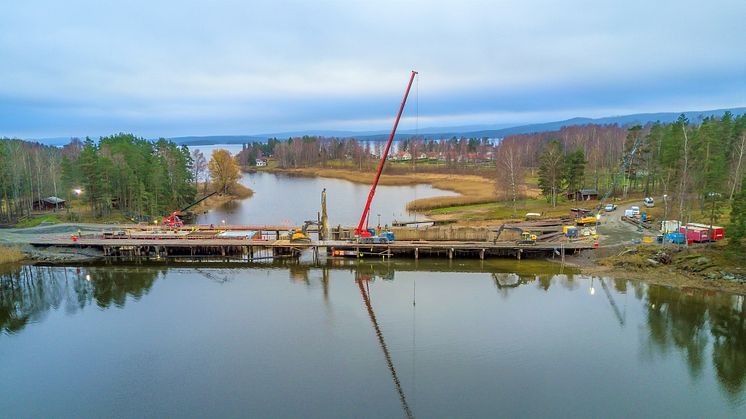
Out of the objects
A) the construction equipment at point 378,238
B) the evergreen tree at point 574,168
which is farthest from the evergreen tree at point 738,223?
the evergreen tree at point 574,168

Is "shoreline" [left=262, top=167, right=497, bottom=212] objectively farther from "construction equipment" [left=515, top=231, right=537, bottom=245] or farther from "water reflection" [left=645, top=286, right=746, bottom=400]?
"water reflection" [left=645, top=286, right=746, bottom=400]

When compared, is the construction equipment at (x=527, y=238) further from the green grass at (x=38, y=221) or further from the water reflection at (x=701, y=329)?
the green grass at (x=38, y=221)

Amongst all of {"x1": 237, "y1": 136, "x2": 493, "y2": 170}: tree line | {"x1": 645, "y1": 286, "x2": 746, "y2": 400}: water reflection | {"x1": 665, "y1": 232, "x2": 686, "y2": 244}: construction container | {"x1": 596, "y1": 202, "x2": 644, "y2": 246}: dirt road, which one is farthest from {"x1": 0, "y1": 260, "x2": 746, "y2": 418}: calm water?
{"x1": 237, "y1": 136, "x2": 493, "y2": 170}: tree line

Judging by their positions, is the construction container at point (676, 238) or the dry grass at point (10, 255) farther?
the dry grass at point (10, 255)

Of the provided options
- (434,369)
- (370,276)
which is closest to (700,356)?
(434,369)

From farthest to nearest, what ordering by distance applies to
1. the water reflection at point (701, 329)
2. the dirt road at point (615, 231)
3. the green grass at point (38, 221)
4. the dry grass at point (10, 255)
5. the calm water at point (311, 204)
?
1. the calm water at point (311, 204)
2. the green grass at point (38, 221)
3. the dirt road at point (615, 231)
4. the dry grass at point (10, 255)
5. the water reflection at point (701, 329)

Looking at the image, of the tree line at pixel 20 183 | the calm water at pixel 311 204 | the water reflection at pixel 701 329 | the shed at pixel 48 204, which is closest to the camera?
the water reflection at pixel 701 329
